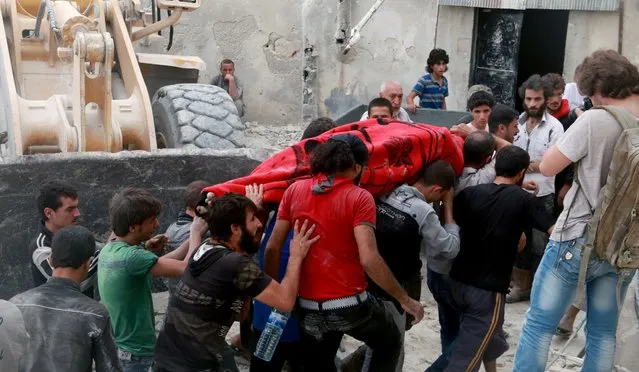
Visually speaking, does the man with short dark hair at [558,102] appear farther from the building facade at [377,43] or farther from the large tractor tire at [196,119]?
the building facade at [377,43]

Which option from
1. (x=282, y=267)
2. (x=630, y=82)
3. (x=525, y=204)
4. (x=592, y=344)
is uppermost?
(x=630, y=82)

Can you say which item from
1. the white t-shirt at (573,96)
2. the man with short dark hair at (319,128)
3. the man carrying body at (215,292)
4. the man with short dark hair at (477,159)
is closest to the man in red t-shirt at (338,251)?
the man carrying body at (215,292)

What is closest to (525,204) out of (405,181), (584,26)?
(405,181)

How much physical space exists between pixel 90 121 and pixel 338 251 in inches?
109

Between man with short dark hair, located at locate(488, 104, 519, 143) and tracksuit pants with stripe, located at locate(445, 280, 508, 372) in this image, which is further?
man with short dark hair, located at locate(488, 104, 519, 143)

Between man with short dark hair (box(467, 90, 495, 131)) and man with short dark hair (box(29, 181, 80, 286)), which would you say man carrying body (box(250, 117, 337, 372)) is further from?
man with short dark hair (box(467, 90, 495, 131))

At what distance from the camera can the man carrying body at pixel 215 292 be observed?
3682mm

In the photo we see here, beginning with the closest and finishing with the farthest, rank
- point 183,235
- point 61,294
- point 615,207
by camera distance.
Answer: point 61,294 → point 615,207 → point 183,235

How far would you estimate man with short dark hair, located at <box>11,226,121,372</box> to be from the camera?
3.53m

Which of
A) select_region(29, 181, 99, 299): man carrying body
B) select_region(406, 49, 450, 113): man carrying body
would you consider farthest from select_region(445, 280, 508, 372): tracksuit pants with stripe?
select_region(406, 49, 450, 113): man carrying body

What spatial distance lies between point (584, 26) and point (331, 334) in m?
7.80

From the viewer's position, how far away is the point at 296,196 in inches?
161

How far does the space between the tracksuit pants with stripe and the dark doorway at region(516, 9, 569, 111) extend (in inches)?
375

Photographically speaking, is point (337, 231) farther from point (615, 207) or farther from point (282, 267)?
point (615, 207)
